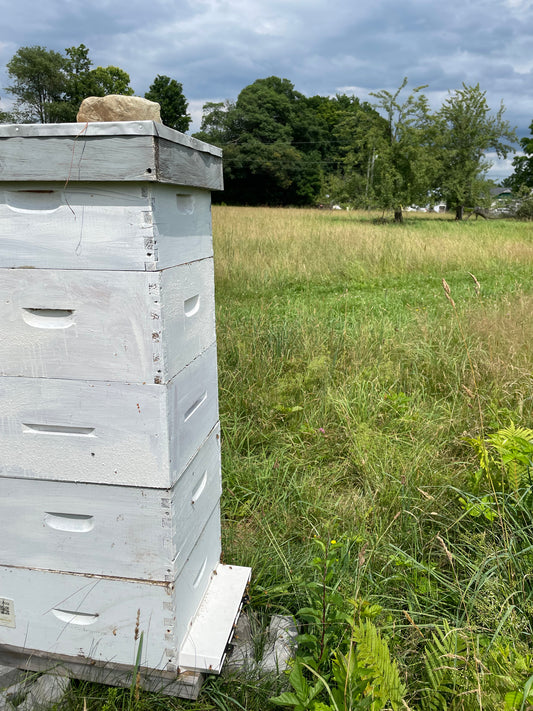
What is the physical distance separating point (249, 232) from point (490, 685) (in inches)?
365

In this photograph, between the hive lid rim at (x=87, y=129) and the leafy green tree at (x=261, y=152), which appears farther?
the leafy green tree at (x=261, y=152)

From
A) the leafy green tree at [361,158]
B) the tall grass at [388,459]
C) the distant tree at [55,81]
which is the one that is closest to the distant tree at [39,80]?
the distant tree at [55,81]

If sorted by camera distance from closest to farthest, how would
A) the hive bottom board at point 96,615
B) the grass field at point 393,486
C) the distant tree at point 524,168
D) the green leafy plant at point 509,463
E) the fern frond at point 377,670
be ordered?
the fern frond at point 377,670 < the hive bottom board at point 96,615 < the grass field at point 393,486 < the green leafy plant at point 509,463 < the distant tree at point 524,168

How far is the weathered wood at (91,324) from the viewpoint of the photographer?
44.0 inches

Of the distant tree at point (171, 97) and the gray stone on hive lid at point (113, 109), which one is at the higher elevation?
the distant tree at point (171, 97)

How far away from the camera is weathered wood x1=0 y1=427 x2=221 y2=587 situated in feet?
4.03

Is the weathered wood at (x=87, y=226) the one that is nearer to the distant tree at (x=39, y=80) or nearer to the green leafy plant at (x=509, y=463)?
the green leafy plant at (x=509, y=463)

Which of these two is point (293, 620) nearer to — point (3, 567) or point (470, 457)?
point (3, 567)

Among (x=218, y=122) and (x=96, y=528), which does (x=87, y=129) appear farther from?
(x=218, y=122)


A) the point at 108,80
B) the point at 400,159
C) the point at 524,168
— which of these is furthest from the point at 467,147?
the point at 108,80

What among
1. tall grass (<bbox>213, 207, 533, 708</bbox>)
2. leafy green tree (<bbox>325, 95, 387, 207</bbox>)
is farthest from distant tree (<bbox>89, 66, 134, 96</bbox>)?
tall grass (<bbox>213, 207, 533, 708</bbox>)

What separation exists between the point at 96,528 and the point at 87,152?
35.1 inches

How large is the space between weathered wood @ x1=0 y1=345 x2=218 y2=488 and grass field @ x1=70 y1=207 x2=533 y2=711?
21.9 inches

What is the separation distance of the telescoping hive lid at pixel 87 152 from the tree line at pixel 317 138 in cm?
1891
